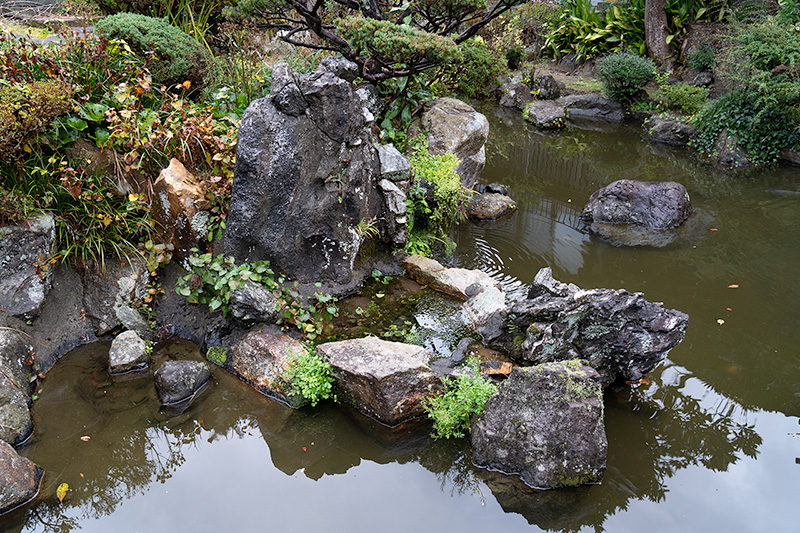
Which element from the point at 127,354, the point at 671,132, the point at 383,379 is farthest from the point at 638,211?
the point at 127,354

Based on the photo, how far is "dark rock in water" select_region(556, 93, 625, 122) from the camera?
12453 mm

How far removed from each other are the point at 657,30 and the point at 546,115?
138 inches

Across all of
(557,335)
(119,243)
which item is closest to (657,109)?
(557,335)

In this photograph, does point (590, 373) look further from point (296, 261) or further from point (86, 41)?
point (86, 41)

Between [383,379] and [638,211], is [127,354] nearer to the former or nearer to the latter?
[383,379]

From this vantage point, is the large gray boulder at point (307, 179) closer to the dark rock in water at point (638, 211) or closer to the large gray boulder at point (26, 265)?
the large gray boulder at point (26, 265)

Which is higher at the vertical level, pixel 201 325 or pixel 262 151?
pixel 262 151

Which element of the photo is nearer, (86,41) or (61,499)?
(61,499)

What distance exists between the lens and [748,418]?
14.2ft

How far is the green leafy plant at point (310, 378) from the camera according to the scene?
4266 millimetres

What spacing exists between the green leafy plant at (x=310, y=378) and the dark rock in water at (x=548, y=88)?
36.9 ft

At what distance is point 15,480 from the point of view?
3.49m

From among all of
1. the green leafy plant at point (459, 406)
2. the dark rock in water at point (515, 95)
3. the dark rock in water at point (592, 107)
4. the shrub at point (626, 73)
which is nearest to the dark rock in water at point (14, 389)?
the green leafy plant at point (459, 406)

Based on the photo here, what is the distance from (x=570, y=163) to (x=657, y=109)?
3.43 meters
